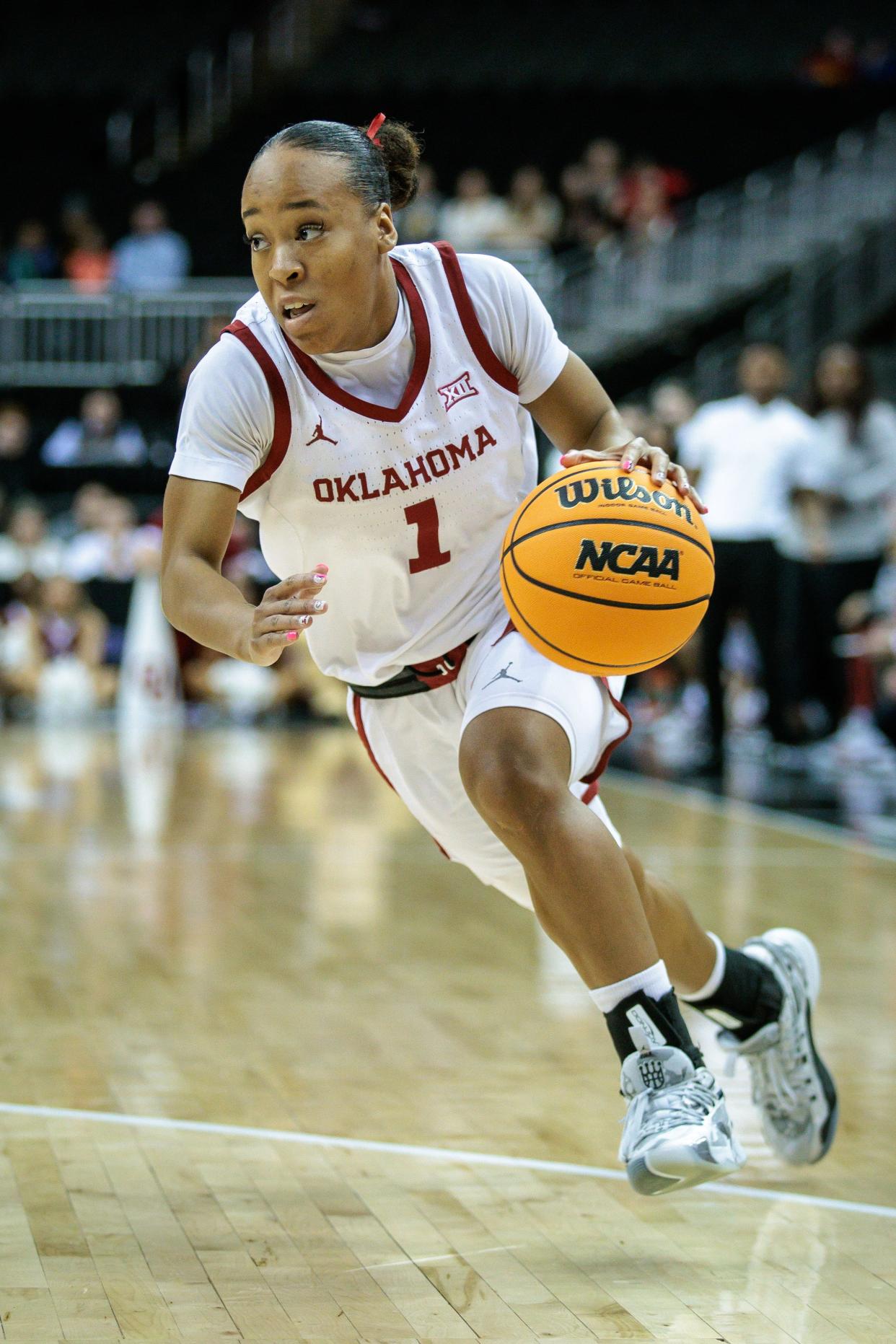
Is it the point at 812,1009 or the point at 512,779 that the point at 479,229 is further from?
the point at 512,779

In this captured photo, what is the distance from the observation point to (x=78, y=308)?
15055 millimetres

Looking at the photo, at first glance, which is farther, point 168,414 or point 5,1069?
point 168,414

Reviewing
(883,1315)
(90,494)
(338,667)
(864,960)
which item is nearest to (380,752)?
(338,667)

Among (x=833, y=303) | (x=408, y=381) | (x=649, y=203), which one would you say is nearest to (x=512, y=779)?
(x=408, y=381)

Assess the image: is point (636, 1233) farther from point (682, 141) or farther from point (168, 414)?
point (682, 141)

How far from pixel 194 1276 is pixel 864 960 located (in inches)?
112

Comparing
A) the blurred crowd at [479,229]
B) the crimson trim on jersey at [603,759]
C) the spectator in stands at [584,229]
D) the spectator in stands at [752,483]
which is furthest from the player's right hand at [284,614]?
the spectator in stands at [584,229]

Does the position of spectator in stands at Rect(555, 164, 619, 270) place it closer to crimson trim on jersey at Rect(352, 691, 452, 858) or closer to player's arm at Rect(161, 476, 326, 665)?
crimson trim on jersey at Rect(352, 691, 452, 858)

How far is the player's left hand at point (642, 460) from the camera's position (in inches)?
116

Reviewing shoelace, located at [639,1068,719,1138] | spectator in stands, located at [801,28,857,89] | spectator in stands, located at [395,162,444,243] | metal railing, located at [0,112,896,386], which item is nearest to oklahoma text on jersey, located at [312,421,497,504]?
shoelace, located at [639,1068,719,1138]

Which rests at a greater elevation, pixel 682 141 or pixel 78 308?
pixel 682 141

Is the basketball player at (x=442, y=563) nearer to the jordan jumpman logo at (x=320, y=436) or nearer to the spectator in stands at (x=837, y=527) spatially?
the jordan jumpman logo at (x=320, y=436)

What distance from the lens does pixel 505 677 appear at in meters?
2.94

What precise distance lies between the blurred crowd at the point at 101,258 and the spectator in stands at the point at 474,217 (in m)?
2.39
